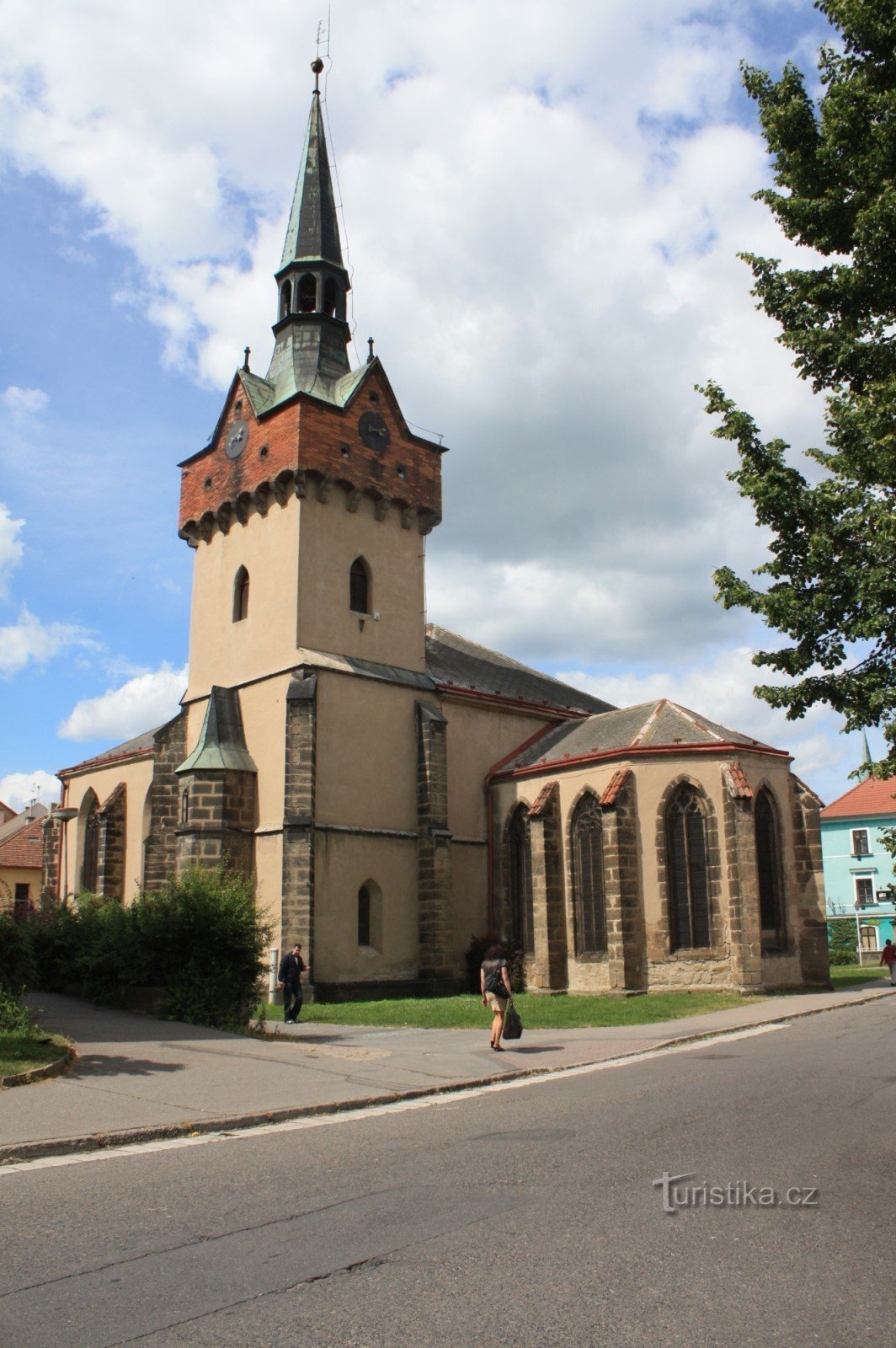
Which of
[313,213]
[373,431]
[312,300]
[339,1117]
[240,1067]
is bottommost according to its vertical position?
[339,1117]

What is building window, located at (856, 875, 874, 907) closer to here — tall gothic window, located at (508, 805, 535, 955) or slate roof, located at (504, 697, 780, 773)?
slate roof, located at (504, 697, 780, 773)

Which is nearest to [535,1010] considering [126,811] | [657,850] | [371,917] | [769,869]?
[657,850]

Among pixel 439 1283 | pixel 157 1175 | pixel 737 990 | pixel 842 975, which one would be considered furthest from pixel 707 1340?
pixel 842 975

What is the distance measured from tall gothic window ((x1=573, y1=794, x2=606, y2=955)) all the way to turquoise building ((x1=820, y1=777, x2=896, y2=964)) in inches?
1444

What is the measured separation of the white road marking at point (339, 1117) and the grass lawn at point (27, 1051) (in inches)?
126

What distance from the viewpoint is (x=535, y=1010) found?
21.5m

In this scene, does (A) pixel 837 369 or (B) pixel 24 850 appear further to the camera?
(B) pixel 24 850

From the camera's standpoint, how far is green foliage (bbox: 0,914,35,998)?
48.3ft

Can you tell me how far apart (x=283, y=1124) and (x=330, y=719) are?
17.3 meters

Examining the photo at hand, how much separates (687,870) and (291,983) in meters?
10.5

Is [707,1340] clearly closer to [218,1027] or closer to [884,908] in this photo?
[218,1027]

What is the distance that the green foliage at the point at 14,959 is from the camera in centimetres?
1473

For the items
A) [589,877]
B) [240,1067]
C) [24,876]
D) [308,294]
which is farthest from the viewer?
[24,876]

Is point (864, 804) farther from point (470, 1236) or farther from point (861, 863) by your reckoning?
point (470, 1236)
